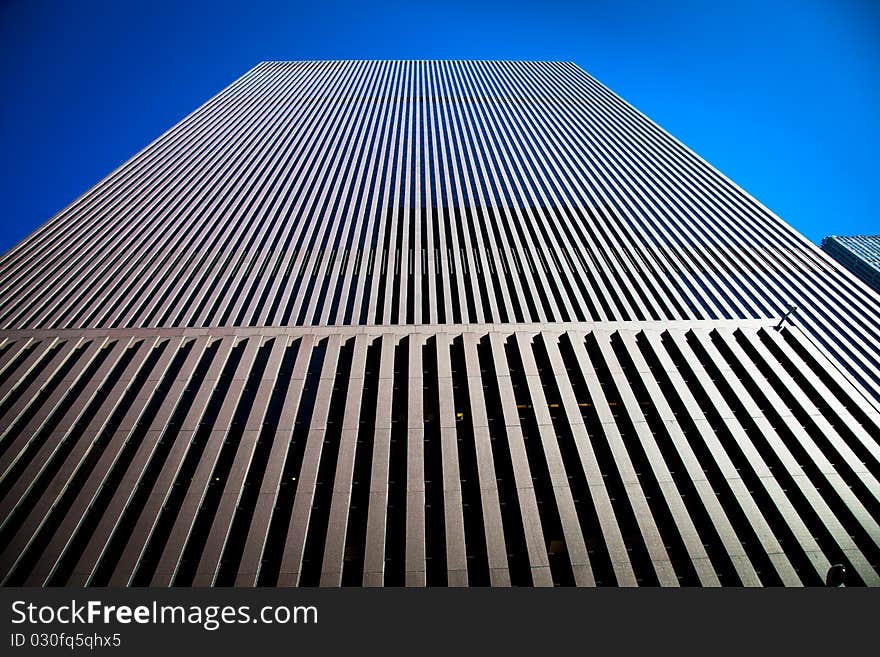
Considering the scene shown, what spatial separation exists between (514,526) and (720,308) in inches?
761

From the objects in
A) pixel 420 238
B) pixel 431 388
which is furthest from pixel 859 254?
pixel 431 388

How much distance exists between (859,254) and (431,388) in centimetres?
19632

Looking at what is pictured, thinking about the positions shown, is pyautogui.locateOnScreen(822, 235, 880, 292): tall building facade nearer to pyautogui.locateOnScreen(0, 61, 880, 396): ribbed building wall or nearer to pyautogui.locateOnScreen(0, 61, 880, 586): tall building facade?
pyautogui.locateOnScreen(0, 61, 880, 396): ribbed building wall

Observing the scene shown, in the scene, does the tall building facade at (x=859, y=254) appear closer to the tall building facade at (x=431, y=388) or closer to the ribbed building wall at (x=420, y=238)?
the ribbed building wall at (x=420, y=238)

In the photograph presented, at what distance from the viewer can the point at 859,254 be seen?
14350cm

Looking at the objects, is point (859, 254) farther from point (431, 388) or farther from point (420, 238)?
point (431, 388)

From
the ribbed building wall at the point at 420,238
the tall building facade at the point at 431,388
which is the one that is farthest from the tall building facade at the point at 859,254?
the tall building facade at the point at 431,388

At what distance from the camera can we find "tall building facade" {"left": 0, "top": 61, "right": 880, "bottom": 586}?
12781 mm

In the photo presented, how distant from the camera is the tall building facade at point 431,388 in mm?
12781

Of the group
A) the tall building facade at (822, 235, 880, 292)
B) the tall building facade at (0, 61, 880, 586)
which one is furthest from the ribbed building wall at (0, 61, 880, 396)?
the tall building facade at (822, 235, 880, 292)

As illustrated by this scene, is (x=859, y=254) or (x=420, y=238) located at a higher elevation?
(x=859, y=254)

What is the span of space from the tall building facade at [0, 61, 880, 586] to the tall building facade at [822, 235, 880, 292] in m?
136

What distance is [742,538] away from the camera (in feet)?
43.2

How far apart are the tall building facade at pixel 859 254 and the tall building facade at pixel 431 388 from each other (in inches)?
5353
